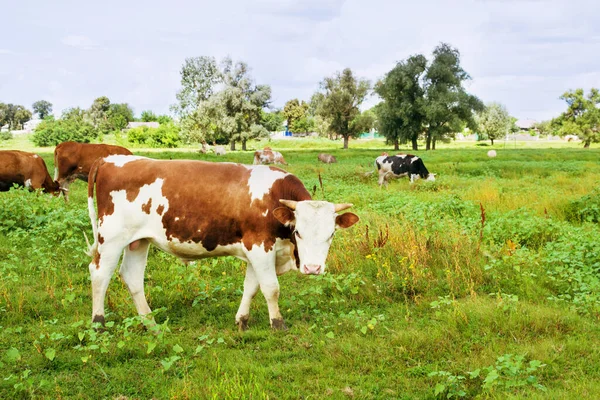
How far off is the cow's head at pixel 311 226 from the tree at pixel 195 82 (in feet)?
226

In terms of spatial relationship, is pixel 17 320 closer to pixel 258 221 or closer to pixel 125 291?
pixel 125 291

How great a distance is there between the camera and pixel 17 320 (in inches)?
259

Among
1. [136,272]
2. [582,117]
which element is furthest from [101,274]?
[582,117]

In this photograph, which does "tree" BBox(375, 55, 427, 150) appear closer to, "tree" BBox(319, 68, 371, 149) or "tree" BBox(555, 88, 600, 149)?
"tree" BBox(319, 68, 371, 149)

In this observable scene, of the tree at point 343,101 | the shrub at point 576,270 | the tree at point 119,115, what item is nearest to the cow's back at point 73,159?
the shrub at point 576,270

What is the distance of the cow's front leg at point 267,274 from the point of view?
6195mm

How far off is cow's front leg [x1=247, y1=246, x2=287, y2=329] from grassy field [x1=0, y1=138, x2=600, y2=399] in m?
0.29

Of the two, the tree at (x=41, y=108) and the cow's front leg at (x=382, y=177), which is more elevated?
the tree at (x=41, y=108)

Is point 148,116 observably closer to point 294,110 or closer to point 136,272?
point 294,110

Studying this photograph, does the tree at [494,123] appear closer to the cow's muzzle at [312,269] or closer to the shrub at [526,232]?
the shrub at [526,232]

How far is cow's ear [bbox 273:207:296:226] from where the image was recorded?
595 centimetres

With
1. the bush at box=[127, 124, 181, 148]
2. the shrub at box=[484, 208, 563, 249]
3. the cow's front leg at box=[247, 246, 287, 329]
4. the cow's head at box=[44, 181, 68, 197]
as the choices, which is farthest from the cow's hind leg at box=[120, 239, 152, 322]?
the bush at box=[127, 124, 181, 148]

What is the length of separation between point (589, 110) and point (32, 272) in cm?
8685

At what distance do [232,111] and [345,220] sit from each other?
2461 inches
